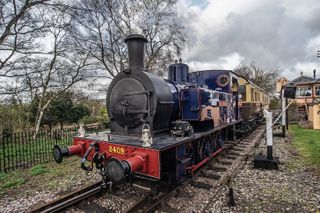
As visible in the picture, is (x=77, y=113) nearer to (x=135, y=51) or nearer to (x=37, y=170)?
(x=37, y=170)

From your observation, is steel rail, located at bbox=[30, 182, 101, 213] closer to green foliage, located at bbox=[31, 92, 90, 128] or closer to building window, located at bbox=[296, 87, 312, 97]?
green foliage, located at bbox=[31, 92, 90, 128]

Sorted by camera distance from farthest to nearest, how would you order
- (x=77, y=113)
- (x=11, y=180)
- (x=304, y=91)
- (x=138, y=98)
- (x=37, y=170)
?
(x=304, y=91)
(x=77, y=113)
(x=37, y=170)
(x=11, y=180)
(x=138, y=98)

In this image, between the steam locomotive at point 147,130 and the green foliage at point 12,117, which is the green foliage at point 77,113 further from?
the steam locomotive at point 147,130

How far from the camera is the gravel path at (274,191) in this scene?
3711 mm

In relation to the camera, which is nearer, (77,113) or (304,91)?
(77,113)

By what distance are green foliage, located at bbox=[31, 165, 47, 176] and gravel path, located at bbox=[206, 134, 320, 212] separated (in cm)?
502

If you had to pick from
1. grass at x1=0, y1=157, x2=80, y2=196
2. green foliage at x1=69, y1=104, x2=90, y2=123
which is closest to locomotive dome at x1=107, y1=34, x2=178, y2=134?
grass at x1=0, y1=157, x2=80, y2=196

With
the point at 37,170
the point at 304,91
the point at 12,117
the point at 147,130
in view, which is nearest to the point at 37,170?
the point at 37,170

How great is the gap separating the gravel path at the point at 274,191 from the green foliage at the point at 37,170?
502 cm

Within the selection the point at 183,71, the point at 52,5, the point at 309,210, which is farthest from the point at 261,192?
the point at 52,5

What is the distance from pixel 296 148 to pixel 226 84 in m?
3.84

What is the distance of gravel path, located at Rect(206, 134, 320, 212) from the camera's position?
12.2 feet

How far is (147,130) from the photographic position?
3.61 meters

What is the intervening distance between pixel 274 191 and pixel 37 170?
6363 mm
